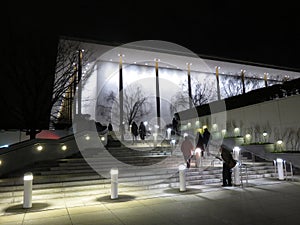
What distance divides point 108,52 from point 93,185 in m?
19.4

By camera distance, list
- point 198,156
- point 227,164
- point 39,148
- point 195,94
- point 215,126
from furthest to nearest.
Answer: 1. point 195,94
2. point 215,126
3. point 198,156
4. point 39,148
5. point 227,164

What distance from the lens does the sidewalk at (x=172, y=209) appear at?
5.73 meters

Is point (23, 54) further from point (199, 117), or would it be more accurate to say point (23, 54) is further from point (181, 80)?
point (181, 80)

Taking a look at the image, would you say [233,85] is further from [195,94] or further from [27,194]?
[27,194]

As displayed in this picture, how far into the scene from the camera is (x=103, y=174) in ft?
35.0

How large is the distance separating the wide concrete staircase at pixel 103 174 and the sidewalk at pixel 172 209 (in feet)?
1.91

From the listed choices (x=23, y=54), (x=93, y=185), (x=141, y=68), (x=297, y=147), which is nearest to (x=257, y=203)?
(x=93, y=185)

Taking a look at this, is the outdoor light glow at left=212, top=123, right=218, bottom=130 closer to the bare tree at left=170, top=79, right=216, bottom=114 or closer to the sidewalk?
the sidewalk

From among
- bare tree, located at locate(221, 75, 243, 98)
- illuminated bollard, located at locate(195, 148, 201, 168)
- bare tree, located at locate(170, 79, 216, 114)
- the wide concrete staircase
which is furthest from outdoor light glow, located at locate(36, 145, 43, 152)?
bare tree, located at locate(221, 75, 243, 98)

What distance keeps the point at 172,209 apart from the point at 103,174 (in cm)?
474

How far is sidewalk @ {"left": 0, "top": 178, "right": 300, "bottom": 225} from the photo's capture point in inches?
225

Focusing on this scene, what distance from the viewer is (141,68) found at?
32688 millimetres

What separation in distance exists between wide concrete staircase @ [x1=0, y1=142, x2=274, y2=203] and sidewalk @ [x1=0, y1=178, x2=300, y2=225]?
583mm

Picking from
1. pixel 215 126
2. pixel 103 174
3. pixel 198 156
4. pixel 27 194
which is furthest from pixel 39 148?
pixel 215 126
